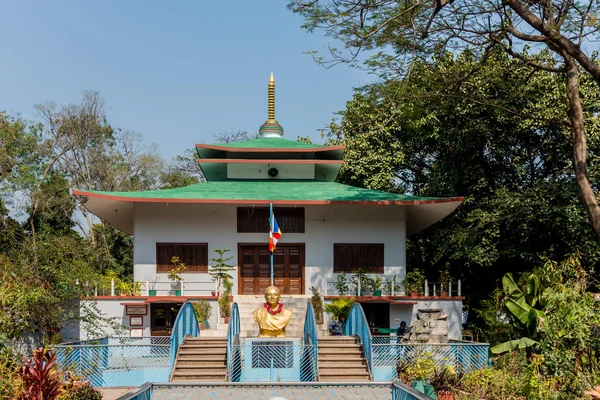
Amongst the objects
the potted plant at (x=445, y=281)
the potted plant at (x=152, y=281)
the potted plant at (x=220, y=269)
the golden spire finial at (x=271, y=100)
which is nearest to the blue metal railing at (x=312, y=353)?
the potted plant at (x=220, y=269)

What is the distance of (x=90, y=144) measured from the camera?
37.8 metres

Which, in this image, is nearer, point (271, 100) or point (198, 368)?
point (198, 368)

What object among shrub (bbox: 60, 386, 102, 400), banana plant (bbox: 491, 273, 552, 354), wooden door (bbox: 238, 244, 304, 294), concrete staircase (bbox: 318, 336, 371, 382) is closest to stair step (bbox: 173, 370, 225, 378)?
shrub (bbox: 60, 386, 102, 400)

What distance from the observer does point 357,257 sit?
2366 cm

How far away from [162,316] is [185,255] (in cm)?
244

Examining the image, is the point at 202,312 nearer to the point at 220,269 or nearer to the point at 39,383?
the point at 220,269

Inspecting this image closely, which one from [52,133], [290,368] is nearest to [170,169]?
[52,133]

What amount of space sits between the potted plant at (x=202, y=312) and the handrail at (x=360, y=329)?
16.3 feet

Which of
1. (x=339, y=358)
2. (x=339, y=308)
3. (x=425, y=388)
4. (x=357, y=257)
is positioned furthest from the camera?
(x=357, y=257)

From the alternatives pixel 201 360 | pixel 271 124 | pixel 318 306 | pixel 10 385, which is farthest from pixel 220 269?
pixel 10 385

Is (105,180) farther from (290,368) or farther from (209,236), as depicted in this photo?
(290,368)

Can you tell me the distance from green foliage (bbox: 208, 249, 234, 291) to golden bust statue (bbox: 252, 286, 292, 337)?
5.87m

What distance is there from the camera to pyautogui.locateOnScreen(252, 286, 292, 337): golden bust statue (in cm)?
1617

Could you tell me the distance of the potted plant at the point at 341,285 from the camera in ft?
73.9
